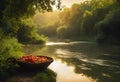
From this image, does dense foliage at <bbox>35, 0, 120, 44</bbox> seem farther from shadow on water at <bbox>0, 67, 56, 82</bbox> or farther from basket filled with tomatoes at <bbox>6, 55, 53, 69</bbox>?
shadow on water at <bbox>0, 67, 56, 82</bbox>

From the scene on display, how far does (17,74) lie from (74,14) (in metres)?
78.9

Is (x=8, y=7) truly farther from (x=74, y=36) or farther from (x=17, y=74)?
(x=74, y=36)

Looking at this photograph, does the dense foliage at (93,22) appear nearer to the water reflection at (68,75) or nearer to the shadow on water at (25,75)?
the water reflection at (68,75)

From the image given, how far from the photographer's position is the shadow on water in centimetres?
1469

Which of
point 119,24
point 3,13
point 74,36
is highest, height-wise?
point 3,13

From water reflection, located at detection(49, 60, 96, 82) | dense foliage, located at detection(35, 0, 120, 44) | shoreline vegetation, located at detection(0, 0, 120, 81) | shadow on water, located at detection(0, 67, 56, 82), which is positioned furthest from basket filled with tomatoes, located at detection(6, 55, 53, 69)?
dense foliage, located at detection(35, 0, 120, 44)

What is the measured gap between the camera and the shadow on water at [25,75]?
578 inches

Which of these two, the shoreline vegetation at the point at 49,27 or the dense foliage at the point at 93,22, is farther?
the dense foliage at the point at 93,22

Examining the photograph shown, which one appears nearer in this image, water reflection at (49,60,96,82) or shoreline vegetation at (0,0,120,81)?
water reflection at (49,60,96,82)

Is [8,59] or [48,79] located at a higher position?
[8,59]

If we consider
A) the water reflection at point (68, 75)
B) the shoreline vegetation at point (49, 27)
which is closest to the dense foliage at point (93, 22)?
the shoreline vegetation at point (49, 27)

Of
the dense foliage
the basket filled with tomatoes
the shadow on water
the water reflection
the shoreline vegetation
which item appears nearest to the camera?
the shadow on water

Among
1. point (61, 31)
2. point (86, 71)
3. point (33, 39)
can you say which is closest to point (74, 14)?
point (61, 31)

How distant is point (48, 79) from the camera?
15.3m
